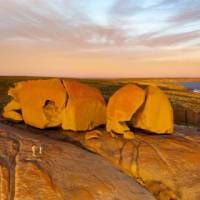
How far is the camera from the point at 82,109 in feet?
58.6

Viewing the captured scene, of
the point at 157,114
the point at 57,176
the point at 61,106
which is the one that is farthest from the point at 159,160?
the point at 61,106

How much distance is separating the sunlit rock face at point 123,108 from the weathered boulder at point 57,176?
3.89 m

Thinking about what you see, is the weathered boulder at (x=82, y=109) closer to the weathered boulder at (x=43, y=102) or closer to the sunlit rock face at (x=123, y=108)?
the weathered boulder at (x=43, y=102)

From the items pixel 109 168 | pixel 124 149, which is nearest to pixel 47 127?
pixel 124 149

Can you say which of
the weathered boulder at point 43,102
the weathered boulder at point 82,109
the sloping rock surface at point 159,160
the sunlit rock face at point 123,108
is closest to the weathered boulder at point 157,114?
the sunlit rock face at point 123,108

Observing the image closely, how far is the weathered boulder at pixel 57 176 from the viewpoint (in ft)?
29.7

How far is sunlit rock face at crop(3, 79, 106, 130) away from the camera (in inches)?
699

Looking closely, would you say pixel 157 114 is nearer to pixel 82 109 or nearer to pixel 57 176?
pixel 82 109

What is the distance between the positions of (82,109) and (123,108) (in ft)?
8.14

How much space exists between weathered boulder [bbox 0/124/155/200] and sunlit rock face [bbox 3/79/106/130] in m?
4.65

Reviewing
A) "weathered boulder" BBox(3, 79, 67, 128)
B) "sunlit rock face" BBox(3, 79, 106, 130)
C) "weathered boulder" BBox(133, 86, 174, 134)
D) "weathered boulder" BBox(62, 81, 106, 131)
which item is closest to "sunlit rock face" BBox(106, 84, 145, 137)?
"weathered boulder" BBox(133, 86, 174, 134)

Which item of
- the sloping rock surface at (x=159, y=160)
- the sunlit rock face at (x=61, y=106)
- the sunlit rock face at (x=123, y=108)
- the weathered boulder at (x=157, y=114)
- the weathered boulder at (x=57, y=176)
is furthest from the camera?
the sunlit rock face at (x=61, y=106)

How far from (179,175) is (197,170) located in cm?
102

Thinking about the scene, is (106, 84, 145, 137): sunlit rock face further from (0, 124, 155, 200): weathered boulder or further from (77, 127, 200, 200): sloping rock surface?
(0, 124, 155, 200): weathered boulder
